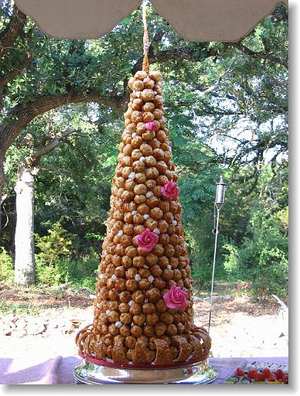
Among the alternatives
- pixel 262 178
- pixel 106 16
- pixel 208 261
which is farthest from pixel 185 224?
pixel 106 16

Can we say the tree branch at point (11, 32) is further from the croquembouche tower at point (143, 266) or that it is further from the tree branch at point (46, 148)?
the croquembouche tower at point (143, 266)

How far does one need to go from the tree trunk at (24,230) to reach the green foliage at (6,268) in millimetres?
22

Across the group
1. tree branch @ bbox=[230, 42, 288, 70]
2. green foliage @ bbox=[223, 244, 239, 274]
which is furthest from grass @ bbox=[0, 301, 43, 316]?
tree branch @ bbox=[230, 42, 288, 70]

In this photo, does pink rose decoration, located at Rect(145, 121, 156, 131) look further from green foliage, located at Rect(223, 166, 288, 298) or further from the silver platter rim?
green foliage, located at Rect(223, 166, 288, 298)

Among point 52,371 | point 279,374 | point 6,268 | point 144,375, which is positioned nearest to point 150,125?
point 144,375

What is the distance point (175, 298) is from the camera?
58.3 inches

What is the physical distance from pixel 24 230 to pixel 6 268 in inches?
6.2

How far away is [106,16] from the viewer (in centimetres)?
175

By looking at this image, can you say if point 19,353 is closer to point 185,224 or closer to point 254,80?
point 185,224

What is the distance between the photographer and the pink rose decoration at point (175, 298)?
4.86 feet

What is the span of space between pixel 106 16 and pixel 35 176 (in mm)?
961

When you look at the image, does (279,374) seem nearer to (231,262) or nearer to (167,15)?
(231,262)

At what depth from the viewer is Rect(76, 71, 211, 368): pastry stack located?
58.1 inches

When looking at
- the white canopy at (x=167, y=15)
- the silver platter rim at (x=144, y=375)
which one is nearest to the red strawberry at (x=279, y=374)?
the silver platter rim at (x=144, y=375)
